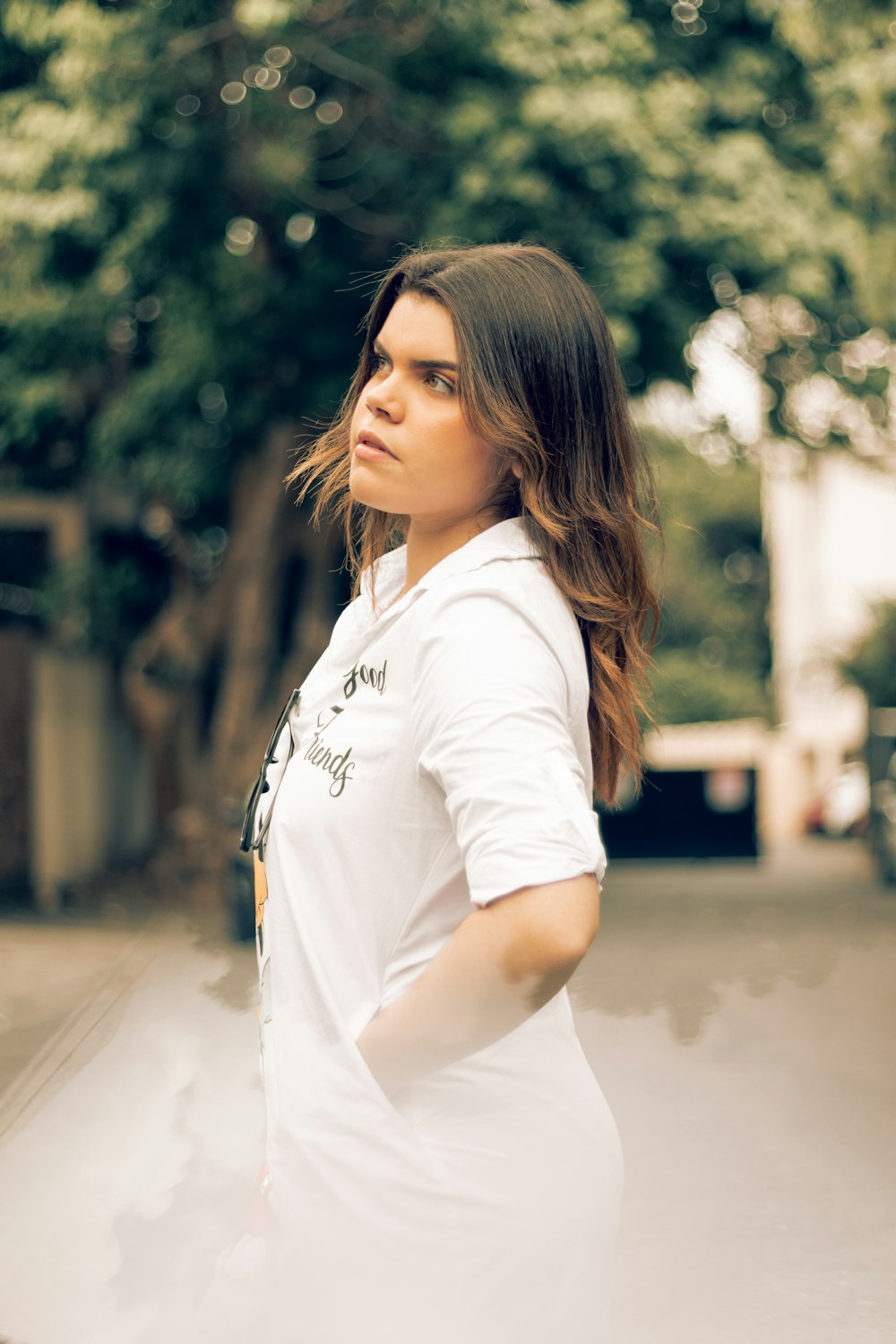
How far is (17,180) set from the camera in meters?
9.12

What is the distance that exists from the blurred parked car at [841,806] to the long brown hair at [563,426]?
2294cm

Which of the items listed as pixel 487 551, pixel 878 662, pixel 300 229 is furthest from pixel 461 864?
pixel 878 662

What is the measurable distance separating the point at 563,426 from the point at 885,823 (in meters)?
14.4

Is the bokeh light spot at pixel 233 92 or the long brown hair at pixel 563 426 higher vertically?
the bokeh light spot at pixel 233 92

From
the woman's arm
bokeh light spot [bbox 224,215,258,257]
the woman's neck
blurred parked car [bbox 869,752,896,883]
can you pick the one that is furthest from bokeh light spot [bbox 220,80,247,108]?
the woman's arm

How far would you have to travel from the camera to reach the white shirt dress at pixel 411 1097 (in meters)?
1.27

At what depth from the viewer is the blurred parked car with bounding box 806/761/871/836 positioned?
24.4m

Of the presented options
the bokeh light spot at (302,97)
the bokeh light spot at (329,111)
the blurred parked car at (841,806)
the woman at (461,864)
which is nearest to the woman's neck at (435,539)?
the woman at (461,864)

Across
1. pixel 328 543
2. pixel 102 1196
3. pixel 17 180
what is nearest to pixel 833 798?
pixel 328 543

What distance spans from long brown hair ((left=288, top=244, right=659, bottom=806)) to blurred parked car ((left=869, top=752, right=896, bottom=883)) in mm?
13613

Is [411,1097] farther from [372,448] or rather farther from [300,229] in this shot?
[300,229]

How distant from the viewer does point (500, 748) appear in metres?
1.16

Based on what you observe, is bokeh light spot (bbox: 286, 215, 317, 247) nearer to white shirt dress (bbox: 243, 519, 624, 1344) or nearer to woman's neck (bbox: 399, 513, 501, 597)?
woman's neck (bbox: 399, 513, 501, 597)

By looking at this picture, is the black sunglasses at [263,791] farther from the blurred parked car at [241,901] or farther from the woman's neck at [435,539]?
the blurred parked car at [241,901]
